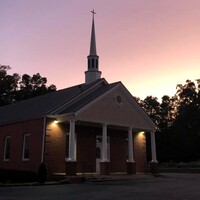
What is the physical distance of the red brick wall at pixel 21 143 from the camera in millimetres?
23141

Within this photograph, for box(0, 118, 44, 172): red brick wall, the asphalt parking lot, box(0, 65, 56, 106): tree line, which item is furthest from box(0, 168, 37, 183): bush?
box(0, 65, 56, 106): tree line

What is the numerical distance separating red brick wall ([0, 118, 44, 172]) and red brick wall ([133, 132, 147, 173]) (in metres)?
10.1

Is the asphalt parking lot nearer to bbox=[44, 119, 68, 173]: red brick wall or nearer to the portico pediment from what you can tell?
bbox=[44, 119, 68, 173]: red brick wall

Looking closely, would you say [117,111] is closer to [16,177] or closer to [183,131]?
[16,177]

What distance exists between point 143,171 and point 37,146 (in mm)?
11424

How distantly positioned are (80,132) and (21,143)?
179 inches

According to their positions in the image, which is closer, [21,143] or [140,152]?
[21,143]

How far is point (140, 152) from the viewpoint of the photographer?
3023 cm

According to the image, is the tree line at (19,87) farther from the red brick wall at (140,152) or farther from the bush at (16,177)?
the bush at (16,177)

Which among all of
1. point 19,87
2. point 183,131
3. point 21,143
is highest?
point 19,87

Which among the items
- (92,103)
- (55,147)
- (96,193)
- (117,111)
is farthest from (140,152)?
(96,193)

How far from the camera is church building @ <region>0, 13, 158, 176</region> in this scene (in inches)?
904

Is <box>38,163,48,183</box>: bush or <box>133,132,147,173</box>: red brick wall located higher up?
<box>133,132,147,173</box>: red brick wall

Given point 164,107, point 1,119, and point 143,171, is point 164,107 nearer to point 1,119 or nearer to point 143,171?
point 143,171
